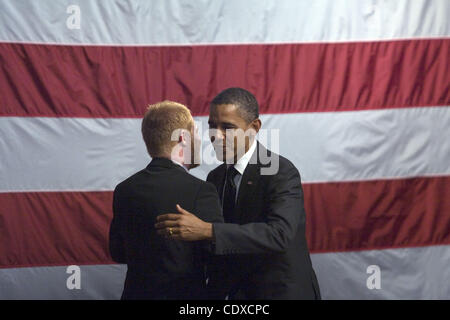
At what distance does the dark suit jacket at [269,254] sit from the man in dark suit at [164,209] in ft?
0.43

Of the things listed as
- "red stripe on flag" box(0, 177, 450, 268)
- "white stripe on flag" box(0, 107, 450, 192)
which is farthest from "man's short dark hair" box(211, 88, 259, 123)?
"red stripe on flag" box(0, 177, 450, 268)

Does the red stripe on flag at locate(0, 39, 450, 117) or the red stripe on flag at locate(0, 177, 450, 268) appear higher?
the red stripe on flag at locate(0, 39, 450, 117)

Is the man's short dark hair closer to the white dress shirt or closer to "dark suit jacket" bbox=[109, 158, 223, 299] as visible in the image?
the white dress shirt

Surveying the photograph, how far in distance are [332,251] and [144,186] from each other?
1.36 meters

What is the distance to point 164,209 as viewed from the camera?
1128mm

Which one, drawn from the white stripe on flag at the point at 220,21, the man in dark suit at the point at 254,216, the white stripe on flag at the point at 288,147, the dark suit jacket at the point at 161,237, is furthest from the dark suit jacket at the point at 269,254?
the white stripe on flag at the point at 220,21

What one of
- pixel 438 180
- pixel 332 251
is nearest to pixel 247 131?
pixel 332 251

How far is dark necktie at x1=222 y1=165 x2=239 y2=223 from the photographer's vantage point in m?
1.35

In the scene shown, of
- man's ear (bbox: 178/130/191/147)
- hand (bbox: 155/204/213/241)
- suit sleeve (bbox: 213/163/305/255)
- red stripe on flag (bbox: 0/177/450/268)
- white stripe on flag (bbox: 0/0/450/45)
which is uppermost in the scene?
white stripe on flag (bbox: 0/0/450/45)

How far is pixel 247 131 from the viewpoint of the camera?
139 centimetres

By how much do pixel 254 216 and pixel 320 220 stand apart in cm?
106

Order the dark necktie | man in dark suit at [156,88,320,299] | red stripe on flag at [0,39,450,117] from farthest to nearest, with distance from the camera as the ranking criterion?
red stripe on flag at [0,39,450,117] < the dark necktie < man in dark suit at [156,88,320,299]

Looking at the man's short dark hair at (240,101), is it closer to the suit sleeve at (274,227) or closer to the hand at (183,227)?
the suit sleeve at (274,227)

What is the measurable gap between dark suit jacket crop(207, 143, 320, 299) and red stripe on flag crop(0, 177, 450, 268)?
983mm
